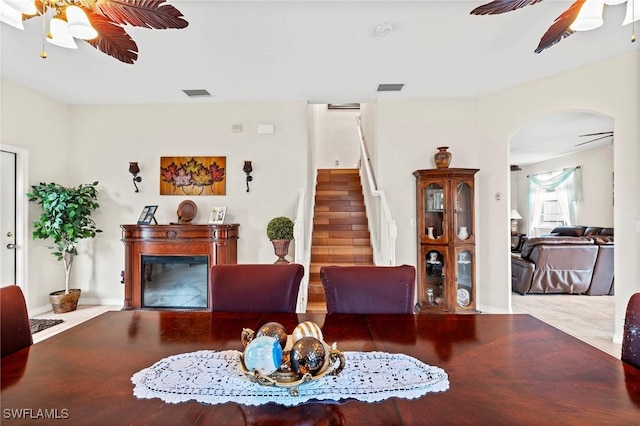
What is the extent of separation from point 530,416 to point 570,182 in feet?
28.8

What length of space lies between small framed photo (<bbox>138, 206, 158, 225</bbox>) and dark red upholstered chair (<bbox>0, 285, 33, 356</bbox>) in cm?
284

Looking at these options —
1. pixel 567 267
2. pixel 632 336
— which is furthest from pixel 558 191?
pixel 632 336

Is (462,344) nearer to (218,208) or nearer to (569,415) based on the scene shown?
(569,415)

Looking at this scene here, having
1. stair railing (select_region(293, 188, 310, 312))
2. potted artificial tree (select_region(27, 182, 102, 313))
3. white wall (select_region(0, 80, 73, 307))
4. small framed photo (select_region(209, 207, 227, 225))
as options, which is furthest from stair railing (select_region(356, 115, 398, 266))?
white wall (select_region(0, 80, 73, 307))

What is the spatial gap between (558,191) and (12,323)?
9875 mm

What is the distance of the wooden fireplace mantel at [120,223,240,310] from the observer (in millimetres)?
3812

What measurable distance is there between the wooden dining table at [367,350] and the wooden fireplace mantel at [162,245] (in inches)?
92.5

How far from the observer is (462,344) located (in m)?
1.19

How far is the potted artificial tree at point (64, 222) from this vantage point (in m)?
3.71

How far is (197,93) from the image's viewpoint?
3.98 metres

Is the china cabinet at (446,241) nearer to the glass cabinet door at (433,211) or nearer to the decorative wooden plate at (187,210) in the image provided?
the glass cabinet door at (433,211)

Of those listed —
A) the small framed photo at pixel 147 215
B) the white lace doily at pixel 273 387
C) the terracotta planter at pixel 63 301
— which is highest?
the small framed photo at pixel 147 215

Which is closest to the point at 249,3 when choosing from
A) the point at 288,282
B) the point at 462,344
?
the point at 288,282

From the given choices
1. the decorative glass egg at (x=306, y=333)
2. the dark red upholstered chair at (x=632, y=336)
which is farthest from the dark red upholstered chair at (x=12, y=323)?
the dark red upholstered chair at (x=632, y=336)
